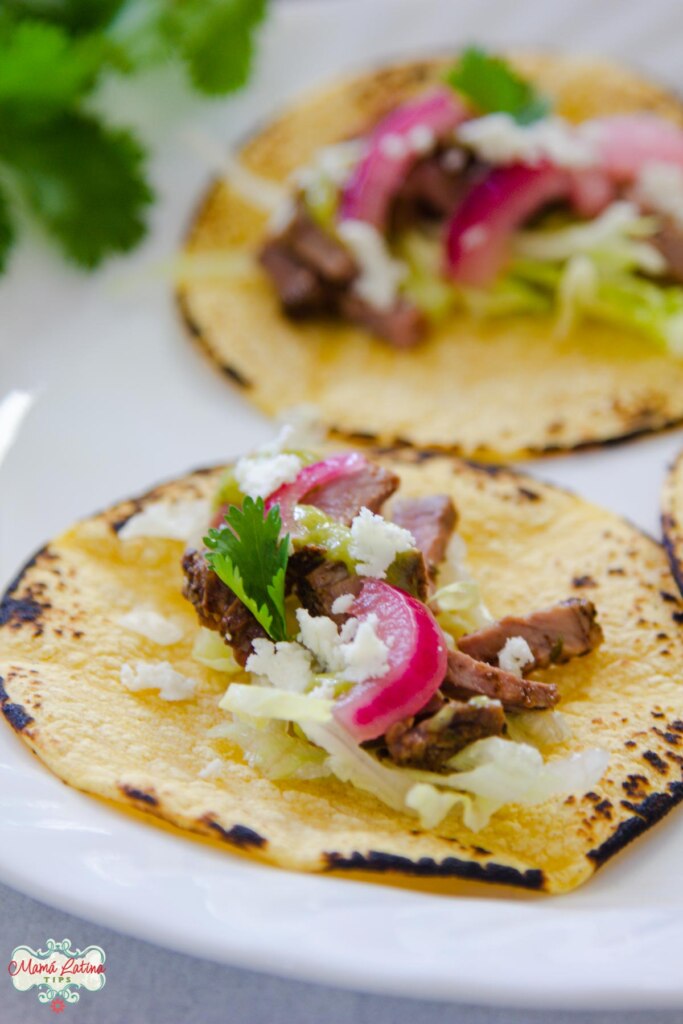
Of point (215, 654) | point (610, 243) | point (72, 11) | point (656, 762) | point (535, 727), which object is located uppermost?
point (72, 11)

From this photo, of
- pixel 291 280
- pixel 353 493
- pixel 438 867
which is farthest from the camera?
pixel 291 280

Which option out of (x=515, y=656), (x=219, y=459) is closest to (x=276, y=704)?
(x=515, y=656)

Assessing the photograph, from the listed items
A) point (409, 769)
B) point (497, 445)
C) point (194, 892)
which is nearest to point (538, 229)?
point (497, 445)

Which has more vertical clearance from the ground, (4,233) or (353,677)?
(4,233)

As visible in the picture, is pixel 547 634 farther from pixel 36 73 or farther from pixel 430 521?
pixel 36 73

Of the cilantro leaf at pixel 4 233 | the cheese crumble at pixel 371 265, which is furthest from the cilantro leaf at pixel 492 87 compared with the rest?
the cilantro leaf at pixel 4 233

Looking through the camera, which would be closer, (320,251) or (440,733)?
(440,733)

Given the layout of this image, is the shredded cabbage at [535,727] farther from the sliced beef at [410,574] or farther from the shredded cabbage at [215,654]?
the shredded cabbage at [215,654]
